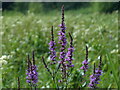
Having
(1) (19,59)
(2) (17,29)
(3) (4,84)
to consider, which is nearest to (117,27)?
(2) (17,29)

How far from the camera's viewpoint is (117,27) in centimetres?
467

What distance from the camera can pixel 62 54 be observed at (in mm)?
1377

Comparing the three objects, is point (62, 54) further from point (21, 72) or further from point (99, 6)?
point (99, 6)

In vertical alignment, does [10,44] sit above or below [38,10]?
below

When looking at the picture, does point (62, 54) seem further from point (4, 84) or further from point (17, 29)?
point (17, 29)

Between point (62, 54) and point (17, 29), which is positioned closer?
point (62, 54)

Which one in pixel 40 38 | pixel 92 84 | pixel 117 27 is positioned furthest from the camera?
pixel 117 27

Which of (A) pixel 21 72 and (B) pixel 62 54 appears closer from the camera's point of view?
(B) pixel 62 54

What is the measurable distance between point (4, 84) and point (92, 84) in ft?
3.35

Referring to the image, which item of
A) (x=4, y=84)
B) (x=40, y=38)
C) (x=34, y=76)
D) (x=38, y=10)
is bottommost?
(x=4, y=84)

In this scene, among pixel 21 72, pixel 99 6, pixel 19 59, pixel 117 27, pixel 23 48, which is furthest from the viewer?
pixel 99 6

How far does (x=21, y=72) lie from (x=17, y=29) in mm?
2337

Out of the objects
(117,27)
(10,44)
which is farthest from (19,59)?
(117,27)

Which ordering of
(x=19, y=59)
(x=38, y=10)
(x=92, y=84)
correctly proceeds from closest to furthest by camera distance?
(x=92, y=84) < (x=19, y=59) < (x=38, y=10)
